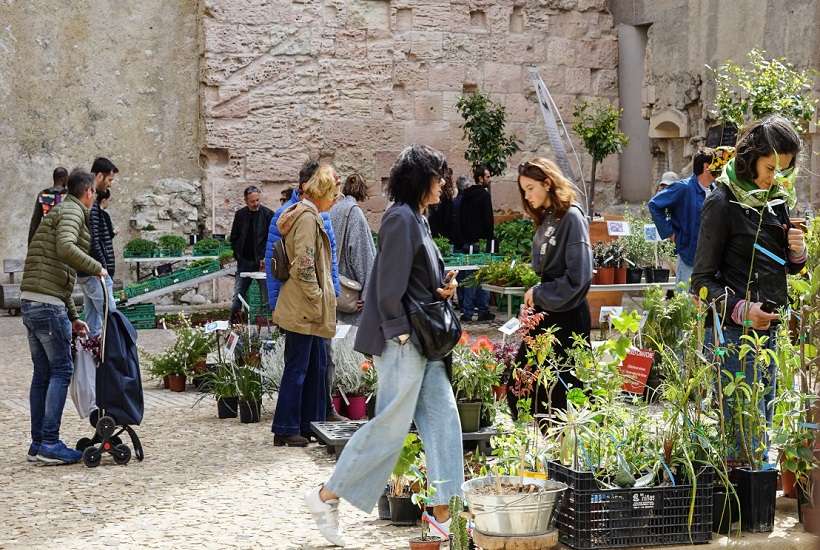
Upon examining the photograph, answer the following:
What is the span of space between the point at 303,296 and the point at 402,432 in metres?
2.21

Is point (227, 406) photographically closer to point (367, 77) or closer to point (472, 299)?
point (472, 299)

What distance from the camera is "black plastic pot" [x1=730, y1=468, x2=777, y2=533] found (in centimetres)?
493

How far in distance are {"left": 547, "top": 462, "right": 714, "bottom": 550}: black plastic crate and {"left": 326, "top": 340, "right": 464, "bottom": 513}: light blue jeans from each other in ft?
1.47

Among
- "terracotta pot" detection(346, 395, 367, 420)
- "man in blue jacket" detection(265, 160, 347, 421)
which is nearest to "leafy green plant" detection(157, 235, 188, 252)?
"terracotta pot" detection(346, 395, 367, 420)

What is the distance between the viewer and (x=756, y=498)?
16.2ft

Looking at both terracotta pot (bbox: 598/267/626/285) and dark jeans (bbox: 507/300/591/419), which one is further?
terracotta pot (bbox: 598/267/626/285)

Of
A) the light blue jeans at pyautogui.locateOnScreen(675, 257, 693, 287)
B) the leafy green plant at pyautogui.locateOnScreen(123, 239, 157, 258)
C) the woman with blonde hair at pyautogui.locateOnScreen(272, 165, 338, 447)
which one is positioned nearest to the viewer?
the woman with blonde hair at pyautogui.locateOnScreen(272, 165, 338, 447)

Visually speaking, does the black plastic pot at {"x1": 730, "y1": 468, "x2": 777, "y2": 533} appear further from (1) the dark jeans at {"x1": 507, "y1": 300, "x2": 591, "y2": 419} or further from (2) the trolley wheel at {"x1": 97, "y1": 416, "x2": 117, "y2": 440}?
(2) the trolley wheel at {"x1": 97, "y1": 416, "x2": 117, "y2": 440}

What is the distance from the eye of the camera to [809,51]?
13.0 meters

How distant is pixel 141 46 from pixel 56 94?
1282mm

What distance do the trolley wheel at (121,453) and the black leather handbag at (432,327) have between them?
256cm

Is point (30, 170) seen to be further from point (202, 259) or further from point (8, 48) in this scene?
point (202, 259)

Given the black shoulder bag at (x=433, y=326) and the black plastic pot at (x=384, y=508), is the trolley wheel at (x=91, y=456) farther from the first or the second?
the black shoulder bag at (x=433, y=326)

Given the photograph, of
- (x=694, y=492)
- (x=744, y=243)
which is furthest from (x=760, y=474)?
(x=744, y=243)
